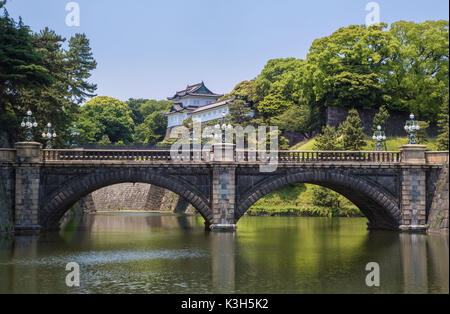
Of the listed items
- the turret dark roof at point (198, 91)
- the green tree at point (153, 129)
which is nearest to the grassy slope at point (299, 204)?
the green tree at point (153, 129)

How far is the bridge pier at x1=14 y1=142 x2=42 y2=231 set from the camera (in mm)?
37156

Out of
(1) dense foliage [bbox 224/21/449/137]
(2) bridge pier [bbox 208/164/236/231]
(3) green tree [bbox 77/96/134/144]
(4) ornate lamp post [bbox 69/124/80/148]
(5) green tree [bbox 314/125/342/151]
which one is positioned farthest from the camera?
(3) green tree [bbox 77/96/134/144]

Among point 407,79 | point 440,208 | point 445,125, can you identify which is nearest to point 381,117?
point 407,79

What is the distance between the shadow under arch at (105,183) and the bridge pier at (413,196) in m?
14.1

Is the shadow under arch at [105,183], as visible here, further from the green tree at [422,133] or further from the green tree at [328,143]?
the green tree at [422,133]

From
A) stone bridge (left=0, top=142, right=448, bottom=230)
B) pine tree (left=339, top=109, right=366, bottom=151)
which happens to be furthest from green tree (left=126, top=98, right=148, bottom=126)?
stone bridge (left=0, top=142, right=448, bottom=230)

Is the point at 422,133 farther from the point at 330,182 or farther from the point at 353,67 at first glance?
the point at 330,182

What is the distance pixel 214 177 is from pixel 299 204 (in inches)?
1024

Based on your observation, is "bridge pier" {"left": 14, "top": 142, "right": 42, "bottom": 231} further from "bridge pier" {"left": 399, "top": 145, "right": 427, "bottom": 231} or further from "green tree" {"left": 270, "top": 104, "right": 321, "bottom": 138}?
"green tree" {"left": 270, "top": 104, "right": 321, "bottom": 138}

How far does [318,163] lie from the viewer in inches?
1556

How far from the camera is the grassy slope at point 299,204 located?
59400 mm

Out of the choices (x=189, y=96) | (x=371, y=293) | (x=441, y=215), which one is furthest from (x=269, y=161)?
(x=189, y=96)

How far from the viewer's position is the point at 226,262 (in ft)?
85.3

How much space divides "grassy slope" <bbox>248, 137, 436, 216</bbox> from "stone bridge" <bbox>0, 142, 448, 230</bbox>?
18476 millimetres
